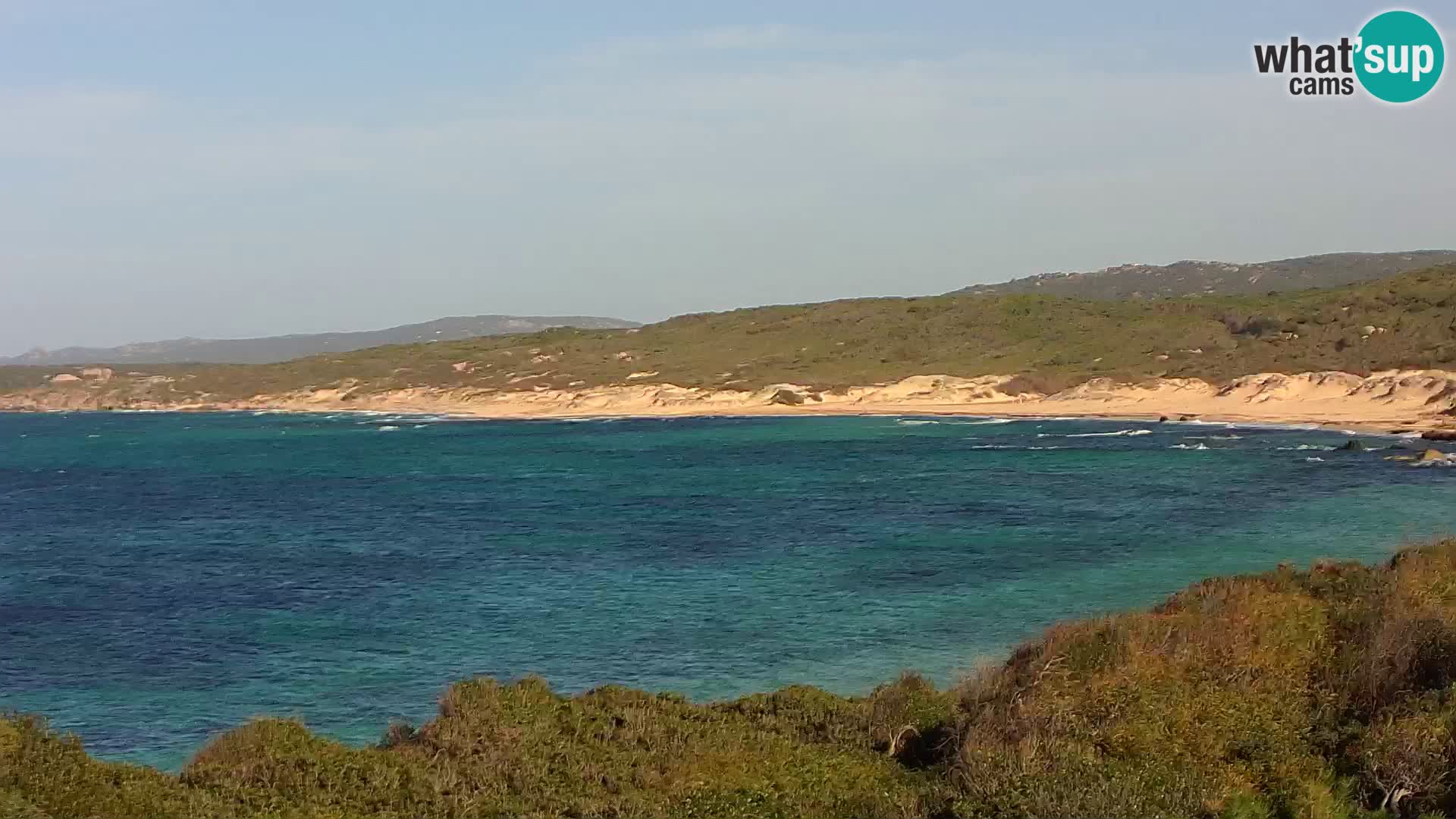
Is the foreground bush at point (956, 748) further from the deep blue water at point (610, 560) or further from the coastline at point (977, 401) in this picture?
the coastline at point (977, 401)

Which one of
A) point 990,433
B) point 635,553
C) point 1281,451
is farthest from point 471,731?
point 990,433

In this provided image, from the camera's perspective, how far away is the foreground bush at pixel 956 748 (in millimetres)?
13258

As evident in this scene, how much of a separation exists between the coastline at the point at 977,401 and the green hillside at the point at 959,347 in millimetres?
2958

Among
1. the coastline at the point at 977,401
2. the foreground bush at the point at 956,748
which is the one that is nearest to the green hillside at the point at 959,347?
the coastline at the point at 977,401

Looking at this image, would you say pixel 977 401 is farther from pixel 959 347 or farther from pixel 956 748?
pixel 956 748

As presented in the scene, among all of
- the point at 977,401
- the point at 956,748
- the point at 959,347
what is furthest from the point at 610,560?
the point at 959,347

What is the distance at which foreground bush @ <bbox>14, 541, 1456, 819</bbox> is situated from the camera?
43.5ft

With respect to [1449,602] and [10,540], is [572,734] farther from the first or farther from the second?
[10,540]

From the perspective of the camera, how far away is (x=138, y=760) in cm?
2173

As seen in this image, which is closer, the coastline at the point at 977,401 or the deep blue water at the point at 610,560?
the deep blue water at the point at 610,560

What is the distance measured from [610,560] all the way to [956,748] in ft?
95.6

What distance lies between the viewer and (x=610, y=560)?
1729 inches

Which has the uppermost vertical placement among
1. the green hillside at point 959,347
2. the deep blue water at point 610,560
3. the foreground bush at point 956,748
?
the green hillside at point 959,347

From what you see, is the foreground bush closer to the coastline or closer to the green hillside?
the coastline
